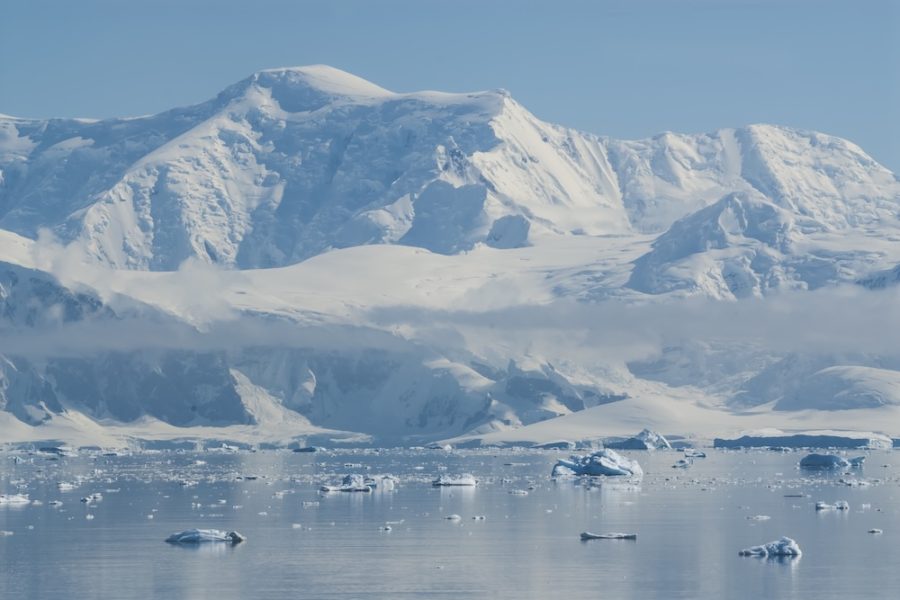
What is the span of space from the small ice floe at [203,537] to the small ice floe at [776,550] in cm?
3606

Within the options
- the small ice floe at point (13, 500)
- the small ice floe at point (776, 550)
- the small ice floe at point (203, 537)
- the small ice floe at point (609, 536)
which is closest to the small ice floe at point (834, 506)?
the small ice floe at point (609, 536)

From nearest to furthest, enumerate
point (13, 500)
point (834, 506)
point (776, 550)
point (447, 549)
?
point (776, 550)
point (447, 549)
point (834, 506)
point (13, 500)

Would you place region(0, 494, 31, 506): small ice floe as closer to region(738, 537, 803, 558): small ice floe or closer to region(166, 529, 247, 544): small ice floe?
region(166, 529, 247, 544): small ice floe

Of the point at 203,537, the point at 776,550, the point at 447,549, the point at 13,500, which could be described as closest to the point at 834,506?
the point at 776,550

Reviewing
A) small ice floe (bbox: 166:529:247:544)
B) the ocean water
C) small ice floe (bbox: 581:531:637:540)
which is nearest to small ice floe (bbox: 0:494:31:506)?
the ocean water

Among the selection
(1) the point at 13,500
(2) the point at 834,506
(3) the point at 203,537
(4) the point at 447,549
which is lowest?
(4) the point at 447,549

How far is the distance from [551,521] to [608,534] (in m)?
14.4

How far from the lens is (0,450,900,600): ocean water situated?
115500mm

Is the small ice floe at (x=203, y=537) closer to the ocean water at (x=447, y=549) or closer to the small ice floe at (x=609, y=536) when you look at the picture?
the ocean water at (x=447, y=549)

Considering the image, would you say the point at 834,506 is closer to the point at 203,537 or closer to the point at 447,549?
the point at 447,549

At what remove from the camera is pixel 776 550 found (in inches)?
5103

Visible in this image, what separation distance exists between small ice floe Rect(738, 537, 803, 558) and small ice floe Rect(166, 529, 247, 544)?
118ft

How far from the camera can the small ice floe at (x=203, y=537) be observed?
13862 centimetres

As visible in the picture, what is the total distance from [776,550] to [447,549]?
2277cm
